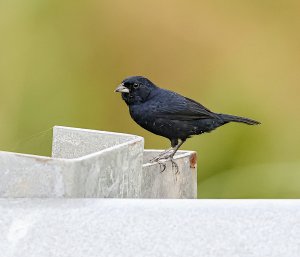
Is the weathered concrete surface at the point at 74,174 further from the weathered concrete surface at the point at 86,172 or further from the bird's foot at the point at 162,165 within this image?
the bird's foot at the point at 162,165

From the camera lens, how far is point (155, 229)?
1.68 m

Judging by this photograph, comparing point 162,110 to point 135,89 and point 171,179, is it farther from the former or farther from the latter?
point 171,179

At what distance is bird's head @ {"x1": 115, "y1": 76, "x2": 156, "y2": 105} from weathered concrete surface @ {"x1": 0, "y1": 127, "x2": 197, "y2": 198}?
120 cm

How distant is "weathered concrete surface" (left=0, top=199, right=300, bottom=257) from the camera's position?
166 cm

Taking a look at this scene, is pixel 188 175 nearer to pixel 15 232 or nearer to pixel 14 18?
pixel 15 232

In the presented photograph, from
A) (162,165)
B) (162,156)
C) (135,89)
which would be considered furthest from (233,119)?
(162,165)

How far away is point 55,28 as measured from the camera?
3.87 meters

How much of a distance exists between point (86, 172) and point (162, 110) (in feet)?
6.34

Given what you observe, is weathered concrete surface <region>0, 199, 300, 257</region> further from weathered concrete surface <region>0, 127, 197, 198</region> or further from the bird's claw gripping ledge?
the bird's claw gripping ledge

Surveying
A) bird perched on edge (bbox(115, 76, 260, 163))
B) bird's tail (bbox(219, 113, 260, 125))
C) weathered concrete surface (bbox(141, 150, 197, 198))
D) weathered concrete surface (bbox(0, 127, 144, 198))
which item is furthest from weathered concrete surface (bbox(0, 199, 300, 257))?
bird's tail (bbox(219, 113, 260, 125))

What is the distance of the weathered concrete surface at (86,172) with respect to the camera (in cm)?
175

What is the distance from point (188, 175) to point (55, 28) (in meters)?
1.42

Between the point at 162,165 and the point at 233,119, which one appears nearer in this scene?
the point at 162,165

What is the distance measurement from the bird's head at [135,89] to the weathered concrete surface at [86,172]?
120 centimetres
